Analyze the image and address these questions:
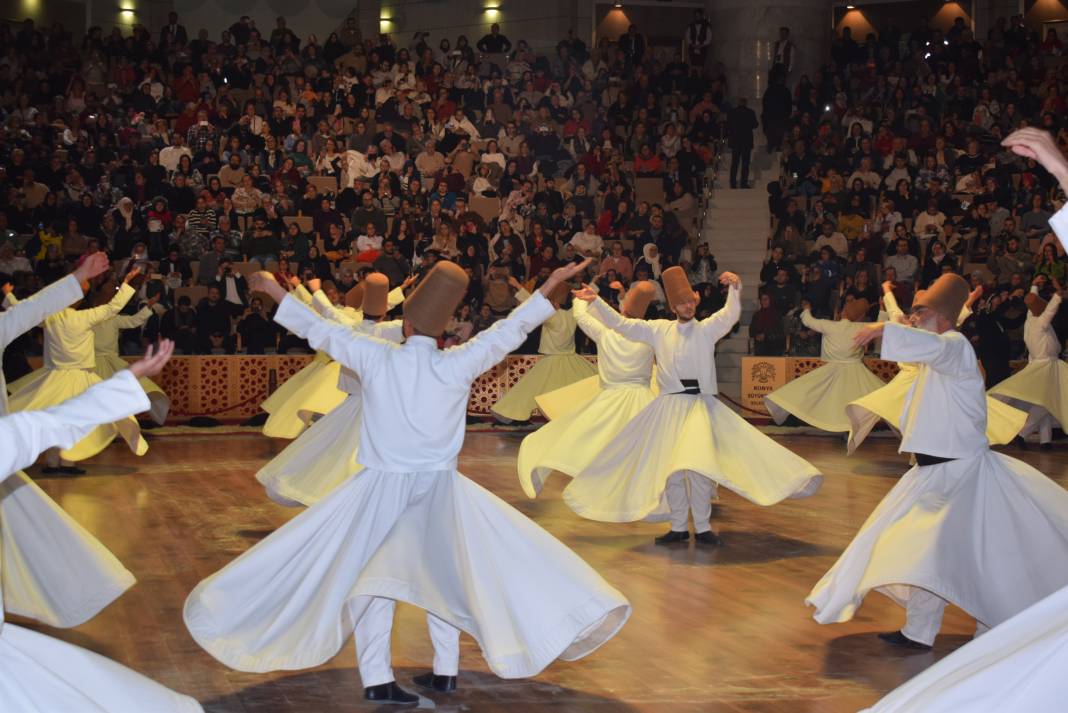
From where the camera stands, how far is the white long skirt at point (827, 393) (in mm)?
15398

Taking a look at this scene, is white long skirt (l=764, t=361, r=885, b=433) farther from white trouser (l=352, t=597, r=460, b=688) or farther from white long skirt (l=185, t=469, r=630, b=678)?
white trouser (l=352, t=597, r=460, b=688)

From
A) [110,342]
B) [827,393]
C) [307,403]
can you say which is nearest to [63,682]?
[307,403]

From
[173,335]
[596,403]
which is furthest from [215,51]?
[596,403]

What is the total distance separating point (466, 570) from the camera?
5863 mm

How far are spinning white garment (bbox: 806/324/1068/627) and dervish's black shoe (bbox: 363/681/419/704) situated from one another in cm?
239

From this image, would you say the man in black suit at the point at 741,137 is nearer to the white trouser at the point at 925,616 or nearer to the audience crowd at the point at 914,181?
the audience crowd at the point at 914,181

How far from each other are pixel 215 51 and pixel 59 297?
59.0ft

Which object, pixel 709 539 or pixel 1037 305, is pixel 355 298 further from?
pixel 1037 305

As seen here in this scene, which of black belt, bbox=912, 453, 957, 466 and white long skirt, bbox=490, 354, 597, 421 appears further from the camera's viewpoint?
white long skirt, bbox=490, 354, 597, 421

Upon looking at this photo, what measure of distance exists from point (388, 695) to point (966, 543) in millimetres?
3103

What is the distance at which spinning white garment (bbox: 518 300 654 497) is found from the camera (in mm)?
11031

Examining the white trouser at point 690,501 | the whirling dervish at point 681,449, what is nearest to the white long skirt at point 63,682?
the whirling dervish at point 681,449

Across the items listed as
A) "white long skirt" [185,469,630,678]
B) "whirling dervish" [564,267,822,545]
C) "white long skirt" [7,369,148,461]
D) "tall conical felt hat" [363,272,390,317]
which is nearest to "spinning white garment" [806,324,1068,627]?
"white long skirt" [185,469,630,678]

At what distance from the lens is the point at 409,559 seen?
588cm
